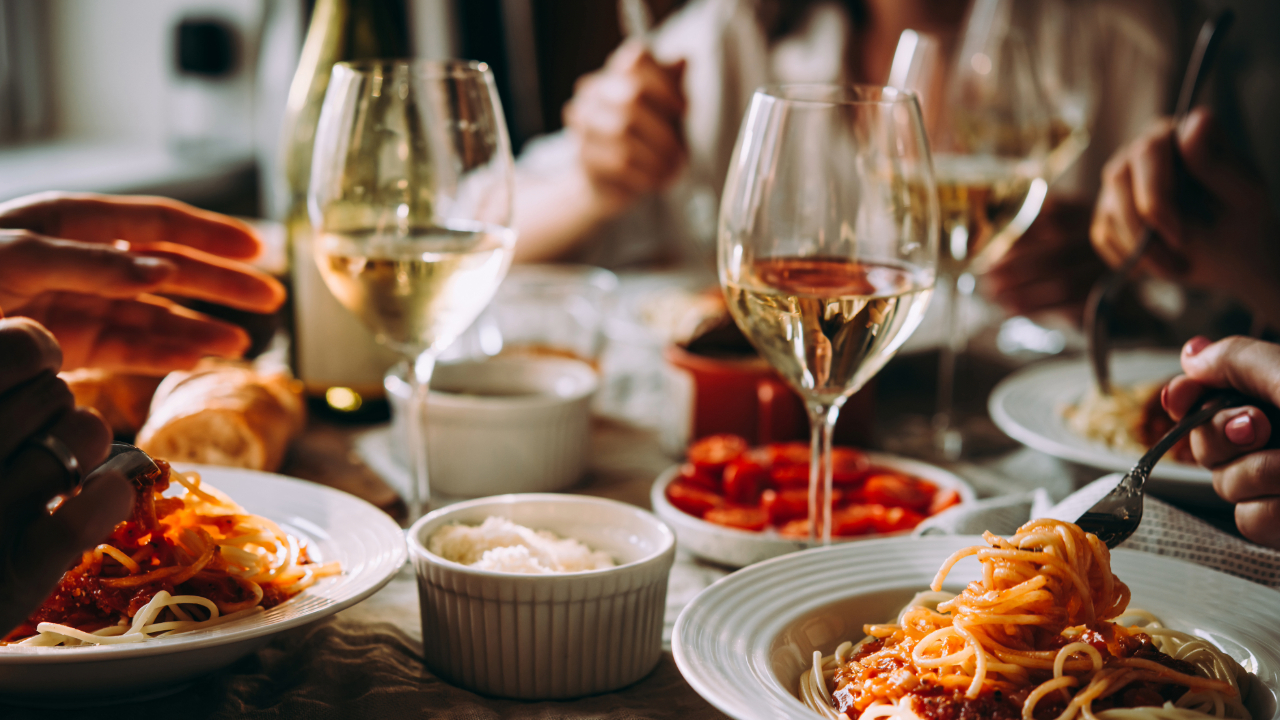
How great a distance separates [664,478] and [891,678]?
0.47m

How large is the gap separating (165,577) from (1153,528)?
2.56 feet

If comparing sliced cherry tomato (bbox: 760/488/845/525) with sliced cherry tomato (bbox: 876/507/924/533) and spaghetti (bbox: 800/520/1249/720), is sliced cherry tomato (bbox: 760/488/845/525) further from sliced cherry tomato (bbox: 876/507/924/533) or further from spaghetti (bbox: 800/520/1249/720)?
spaghetti (bbox: 800/520/1249/720)

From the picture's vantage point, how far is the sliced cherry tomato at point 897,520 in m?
1.00

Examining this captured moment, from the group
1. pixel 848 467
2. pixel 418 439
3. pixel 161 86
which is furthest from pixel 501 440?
pixel 161 86

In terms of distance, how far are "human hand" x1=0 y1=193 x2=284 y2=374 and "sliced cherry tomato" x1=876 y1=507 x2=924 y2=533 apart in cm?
66

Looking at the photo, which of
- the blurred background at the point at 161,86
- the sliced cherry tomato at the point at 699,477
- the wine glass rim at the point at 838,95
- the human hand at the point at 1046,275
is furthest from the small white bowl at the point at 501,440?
the blurred background at the point at 161,86

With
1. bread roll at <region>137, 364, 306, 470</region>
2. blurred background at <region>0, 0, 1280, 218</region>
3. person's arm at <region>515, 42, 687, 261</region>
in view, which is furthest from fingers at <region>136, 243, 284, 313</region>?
blurred background at <region>0, 0, 1280, 218</region>

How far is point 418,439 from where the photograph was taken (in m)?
1.01

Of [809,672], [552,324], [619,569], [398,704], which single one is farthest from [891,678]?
[552,324]

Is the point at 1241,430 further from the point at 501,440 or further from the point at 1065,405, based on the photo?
the point at 501,440

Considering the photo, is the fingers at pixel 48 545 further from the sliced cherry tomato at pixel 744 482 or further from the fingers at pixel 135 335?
the sliced cherry tomato at pixel 744 482

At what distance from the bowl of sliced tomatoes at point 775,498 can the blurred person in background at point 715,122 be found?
0.86m

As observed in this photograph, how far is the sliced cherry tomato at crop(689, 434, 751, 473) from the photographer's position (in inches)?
43.7

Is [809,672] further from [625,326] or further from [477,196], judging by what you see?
[625,326]
